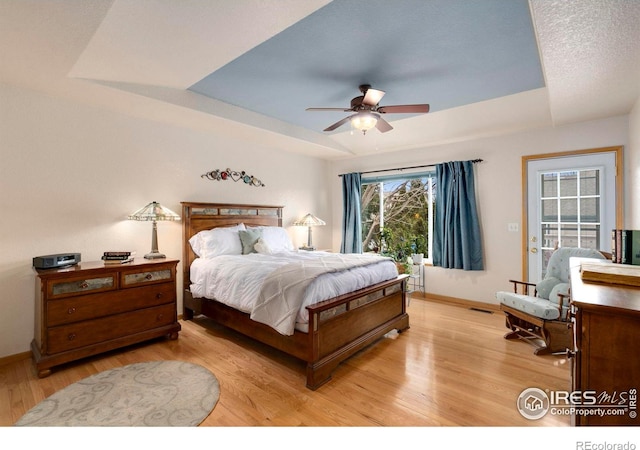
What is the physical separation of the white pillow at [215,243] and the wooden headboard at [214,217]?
114 mm

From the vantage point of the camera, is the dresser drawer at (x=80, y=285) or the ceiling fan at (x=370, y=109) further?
the ceiling fan at (x=370, y=109)

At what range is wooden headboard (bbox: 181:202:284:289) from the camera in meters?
3.79

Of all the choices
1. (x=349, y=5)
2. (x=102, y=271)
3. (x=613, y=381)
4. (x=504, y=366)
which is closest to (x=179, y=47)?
(x=349, y=5)

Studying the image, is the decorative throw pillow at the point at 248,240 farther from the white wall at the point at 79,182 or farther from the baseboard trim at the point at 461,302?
the baseboard trim at the point at 461,302

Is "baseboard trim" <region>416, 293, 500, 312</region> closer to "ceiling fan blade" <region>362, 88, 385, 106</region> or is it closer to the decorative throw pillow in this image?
the decorative throw pillow

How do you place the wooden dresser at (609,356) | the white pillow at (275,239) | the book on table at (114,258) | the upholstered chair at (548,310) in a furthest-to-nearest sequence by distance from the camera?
the white pillow at (275,239), the book on table at (114,258), the upholstered chair at (548,310), the wooden dresser at (609,356)

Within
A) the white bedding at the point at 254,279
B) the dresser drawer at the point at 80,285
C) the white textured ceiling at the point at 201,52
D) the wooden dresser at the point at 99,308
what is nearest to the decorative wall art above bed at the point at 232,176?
the white textured ceiling at the point at 201,52

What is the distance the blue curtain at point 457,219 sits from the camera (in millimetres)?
4266

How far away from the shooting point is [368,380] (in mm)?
2383

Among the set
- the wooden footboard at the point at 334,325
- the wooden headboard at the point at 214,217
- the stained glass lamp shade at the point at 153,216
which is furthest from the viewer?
the wooden headboard at the point at 214,217

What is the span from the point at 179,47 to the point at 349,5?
127 centimetres

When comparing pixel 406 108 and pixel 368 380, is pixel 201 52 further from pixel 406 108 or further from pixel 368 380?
pixel 368 380

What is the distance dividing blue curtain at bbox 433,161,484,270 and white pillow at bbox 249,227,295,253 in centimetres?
233

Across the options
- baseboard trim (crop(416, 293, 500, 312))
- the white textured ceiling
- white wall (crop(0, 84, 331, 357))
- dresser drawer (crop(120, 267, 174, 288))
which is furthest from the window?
dresser drawer (crop(120, 267, 174, 288))
